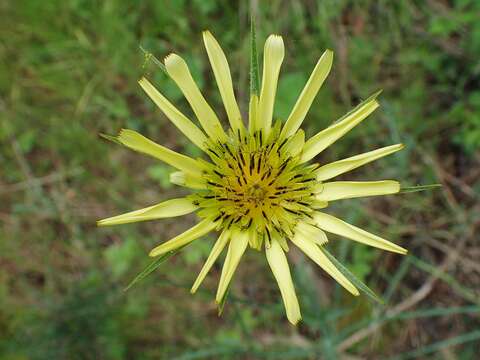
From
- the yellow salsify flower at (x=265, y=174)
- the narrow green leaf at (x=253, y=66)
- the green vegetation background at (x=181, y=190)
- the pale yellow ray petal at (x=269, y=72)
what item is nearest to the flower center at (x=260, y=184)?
the yellow salsify flower at (x=265, y=174)

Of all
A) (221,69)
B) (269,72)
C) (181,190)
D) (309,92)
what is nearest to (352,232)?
(309,92)

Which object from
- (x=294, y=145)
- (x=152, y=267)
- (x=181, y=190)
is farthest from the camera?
(x=181, y=190)

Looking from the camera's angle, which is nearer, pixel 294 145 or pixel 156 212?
pixel 156 212

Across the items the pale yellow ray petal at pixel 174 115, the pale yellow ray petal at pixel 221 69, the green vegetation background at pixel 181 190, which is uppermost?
the pale yellow ray petal at pixel 221 69

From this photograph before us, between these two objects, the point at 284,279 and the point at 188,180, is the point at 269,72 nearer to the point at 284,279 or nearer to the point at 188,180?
the point at 188,180

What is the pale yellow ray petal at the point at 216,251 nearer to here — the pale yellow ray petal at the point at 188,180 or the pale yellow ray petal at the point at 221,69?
the pale yellow ray petal at the point at 188,180

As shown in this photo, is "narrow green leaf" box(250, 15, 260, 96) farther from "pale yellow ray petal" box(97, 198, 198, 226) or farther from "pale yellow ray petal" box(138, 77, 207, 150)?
"pale yellow ray petal" box(97, 198, 198, 226)

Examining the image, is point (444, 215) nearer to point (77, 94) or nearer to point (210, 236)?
point (210, 236)
